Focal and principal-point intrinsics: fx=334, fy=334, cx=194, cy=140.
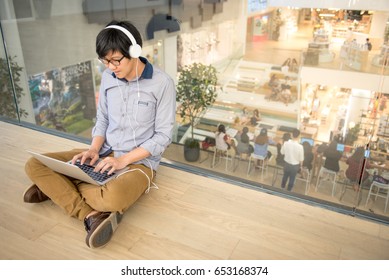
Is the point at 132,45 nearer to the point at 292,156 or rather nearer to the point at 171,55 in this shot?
the point at 171,55

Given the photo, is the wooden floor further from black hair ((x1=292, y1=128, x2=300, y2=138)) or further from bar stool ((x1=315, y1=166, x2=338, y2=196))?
black hair ((x1=292, y1=128, x2=300, y2=138))

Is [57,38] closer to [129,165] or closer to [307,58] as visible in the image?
[129,165]

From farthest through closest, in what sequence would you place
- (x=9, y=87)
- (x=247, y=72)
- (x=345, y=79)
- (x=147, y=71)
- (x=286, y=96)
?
(x=9, y=87), (x=247, y=72), (x=286, y=96), (x=345, y=79), (x=147, y=71)

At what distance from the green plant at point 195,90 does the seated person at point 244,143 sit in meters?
0.36

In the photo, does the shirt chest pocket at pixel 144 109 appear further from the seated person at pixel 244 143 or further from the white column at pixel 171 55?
the seated person at pixel 244 143

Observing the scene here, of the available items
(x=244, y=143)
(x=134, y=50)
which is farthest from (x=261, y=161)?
(x=134, y=50)

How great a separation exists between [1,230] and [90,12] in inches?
72.6

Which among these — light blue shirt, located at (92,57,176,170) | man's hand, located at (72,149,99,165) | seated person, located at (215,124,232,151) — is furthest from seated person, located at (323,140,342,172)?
man's hand, located at (72,149,99,165)

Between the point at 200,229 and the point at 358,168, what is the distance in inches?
40.5

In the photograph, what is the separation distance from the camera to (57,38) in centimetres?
299

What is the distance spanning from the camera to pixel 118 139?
183cm

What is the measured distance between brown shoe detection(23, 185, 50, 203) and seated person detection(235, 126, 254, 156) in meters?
1.51
